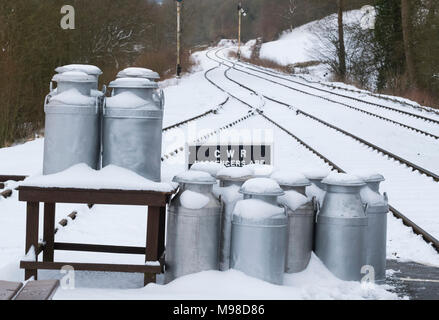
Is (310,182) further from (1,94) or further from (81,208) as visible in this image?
(1,94)

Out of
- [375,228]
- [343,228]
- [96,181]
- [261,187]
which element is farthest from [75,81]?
[375,228]

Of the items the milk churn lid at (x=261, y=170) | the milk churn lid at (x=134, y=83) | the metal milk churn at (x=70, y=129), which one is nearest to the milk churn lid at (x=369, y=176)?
the milk churn lid at (x=261, y=170)

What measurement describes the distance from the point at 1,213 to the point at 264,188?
164 inches

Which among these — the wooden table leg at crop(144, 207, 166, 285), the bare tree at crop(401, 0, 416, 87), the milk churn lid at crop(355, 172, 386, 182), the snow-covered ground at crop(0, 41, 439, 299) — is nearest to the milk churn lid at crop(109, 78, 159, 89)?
the snow-covered ground at crop(0, 41, 439, 299)

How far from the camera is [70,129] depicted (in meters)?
4.71

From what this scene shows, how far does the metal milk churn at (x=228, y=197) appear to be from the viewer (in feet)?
16.0

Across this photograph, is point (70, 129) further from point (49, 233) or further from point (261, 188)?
point (261, 188)

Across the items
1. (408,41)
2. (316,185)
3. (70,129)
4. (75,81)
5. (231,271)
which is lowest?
(231,271)

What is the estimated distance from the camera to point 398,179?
1107cm

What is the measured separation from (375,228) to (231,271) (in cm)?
131

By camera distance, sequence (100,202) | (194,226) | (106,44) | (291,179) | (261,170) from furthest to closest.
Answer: (106,44)
(261,170)
(291,179)
(194,226)
(100,202)

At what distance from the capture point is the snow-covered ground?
15.1 ft

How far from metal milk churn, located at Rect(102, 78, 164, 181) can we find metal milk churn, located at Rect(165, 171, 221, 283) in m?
0.30

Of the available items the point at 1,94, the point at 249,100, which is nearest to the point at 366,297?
the point at 1,94
